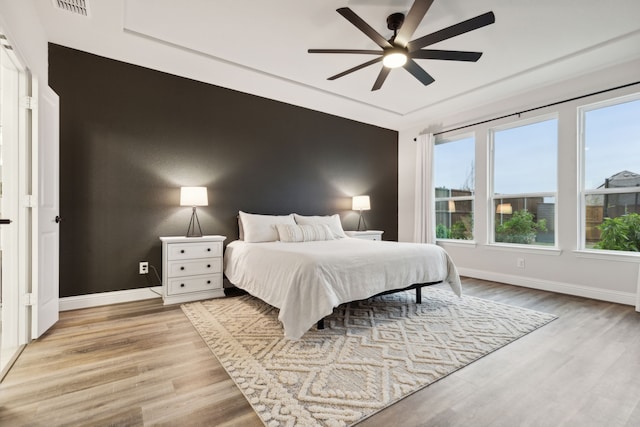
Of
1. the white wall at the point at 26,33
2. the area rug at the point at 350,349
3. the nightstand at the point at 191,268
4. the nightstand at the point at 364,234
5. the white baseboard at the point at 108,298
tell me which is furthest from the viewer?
the nightstand at the point at 364,234

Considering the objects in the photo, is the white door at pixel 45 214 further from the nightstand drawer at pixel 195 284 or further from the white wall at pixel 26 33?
the nightstand drawer at pixel 195 284

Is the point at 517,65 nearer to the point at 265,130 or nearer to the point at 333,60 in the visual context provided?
the point at 333,60

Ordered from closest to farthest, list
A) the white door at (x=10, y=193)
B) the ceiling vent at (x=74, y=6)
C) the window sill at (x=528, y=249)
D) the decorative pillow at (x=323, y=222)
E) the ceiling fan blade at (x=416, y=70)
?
1. the white door at (x=10, y=193)
2. the ceiling vent at (x=74, y=6)
3. the ceiling fan blade at (x=416, y=70)
4. the window sill at (x=528, y=249)
5. the decorative pillow at (x=323, y=222)

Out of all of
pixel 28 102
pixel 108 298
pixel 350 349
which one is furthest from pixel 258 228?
pixel 28 102

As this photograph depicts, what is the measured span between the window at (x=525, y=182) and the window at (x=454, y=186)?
1.24 feet

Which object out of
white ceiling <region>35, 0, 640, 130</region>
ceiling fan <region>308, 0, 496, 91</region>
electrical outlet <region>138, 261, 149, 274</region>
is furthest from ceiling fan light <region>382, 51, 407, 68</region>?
electrical outlet <region>138, 261, 149, 274</region>

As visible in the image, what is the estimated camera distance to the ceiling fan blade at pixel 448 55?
2.49 meters

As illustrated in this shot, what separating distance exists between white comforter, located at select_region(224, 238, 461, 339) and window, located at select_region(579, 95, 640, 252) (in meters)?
1.96

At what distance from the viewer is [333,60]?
10.9 feet

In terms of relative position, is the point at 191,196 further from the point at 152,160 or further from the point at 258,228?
the point at 258,228

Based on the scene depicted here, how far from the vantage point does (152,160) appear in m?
3.47

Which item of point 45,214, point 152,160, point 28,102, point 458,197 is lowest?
point 45,214

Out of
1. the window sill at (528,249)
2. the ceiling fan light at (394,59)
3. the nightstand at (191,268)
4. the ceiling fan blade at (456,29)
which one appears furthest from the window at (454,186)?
the nightstand at (191,268)

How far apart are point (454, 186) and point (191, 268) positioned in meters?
4.27
